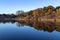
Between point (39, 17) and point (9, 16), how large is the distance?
68.1 meters

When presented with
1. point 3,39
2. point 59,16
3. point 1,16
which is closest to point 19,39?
point 3,39

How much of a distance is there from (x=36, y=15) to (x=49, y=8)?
22.5 feet

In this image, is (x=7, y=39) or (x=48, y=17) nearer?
(x=7, y=39)

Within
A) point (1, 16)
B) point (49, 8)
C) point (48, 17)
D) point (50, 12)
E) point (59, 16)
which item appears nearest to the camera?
point (59, 16)

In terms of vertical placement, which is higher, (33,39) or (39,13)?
(39,13)

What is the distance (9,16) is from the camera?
5074 inches

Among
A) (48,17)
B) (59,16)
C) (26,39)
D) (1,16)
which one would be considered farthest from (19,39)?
(1,16)

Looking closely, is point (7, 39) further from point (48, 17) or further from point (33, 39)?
point (48, 17)

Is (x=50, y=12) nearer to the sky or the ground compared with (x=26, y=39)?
nearer to the sky

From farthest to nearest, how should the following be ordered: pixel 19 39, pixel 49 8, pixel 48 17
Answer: pixel 49 8
pixel 48 17
pixel 19 39

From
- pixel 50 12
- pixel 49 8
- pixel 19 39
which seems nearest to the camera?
pixel 19 39

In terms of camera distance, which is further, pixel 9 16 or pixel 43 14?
pixel 9 16

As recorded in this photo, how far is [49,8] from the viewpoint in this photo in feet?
219

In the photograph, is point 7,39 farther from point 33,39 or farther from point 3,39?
point 33,39
